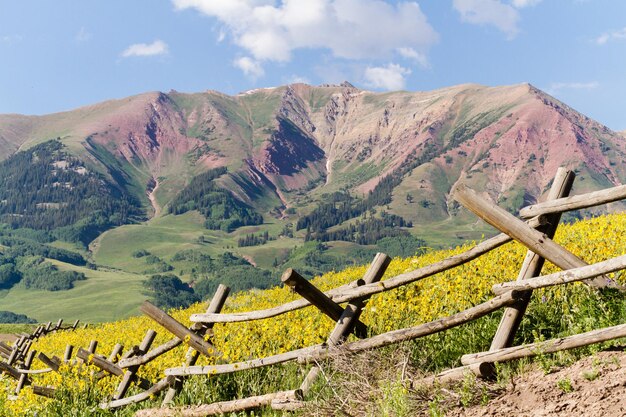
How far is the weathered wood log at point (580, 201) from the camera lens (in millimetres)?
6688

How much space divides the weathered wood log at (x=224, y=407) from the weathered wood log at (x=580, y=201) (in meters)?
4.46

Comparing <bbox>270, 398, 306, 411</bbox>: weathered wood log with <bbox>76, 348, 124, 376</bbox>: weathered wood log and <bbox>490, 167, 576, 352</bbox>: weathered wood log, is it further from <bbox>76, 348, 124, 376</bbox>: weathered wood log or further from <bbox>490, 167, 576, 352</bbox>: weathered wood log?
<bbox>76, 348, 124, 376</bbox>: weathered wood log

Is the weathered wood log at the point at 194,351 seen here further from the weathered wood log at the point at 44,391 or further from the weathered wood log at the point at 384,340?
the weathered wood log at the point at 44,391

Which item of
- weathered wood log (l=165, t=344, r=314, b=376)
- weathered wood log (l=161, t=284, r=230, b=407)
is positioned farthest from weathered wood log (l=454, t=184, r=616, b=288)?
weathered wood log (l=161, t=284, r=230, b=407)

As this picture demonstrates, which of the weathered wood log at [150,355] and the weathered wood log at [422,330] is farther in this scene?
the weathered wood log at [150,355]

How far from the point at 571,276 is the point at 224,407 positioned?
238 inches

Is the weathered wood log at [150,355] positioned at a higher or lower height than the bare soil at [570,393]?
lower

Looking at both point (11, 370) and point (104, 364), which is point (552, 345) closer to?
point (104, 364)

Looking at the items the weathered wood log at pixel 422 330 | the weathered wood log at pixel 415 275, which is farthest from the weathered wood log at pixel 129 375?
the weathered wood log at pixel 422 330

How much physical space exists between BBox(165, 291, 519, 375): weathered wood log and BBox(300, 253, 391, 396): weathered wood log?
0.65ft

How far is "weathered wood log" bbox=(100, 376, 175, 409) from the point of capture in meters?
11.2

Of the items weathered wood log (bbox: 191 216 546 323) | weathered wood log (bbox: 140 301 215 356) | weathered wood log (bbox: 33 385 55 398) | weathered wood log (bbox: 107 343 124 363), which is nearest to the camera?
weathered wood log (bbox: 191 216 546 323)

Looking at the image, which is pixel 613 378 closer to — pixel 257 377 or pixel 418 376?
pixel 418 376

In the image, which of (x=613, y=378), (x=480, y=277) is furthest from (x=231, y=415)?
(x=613, y=378)
